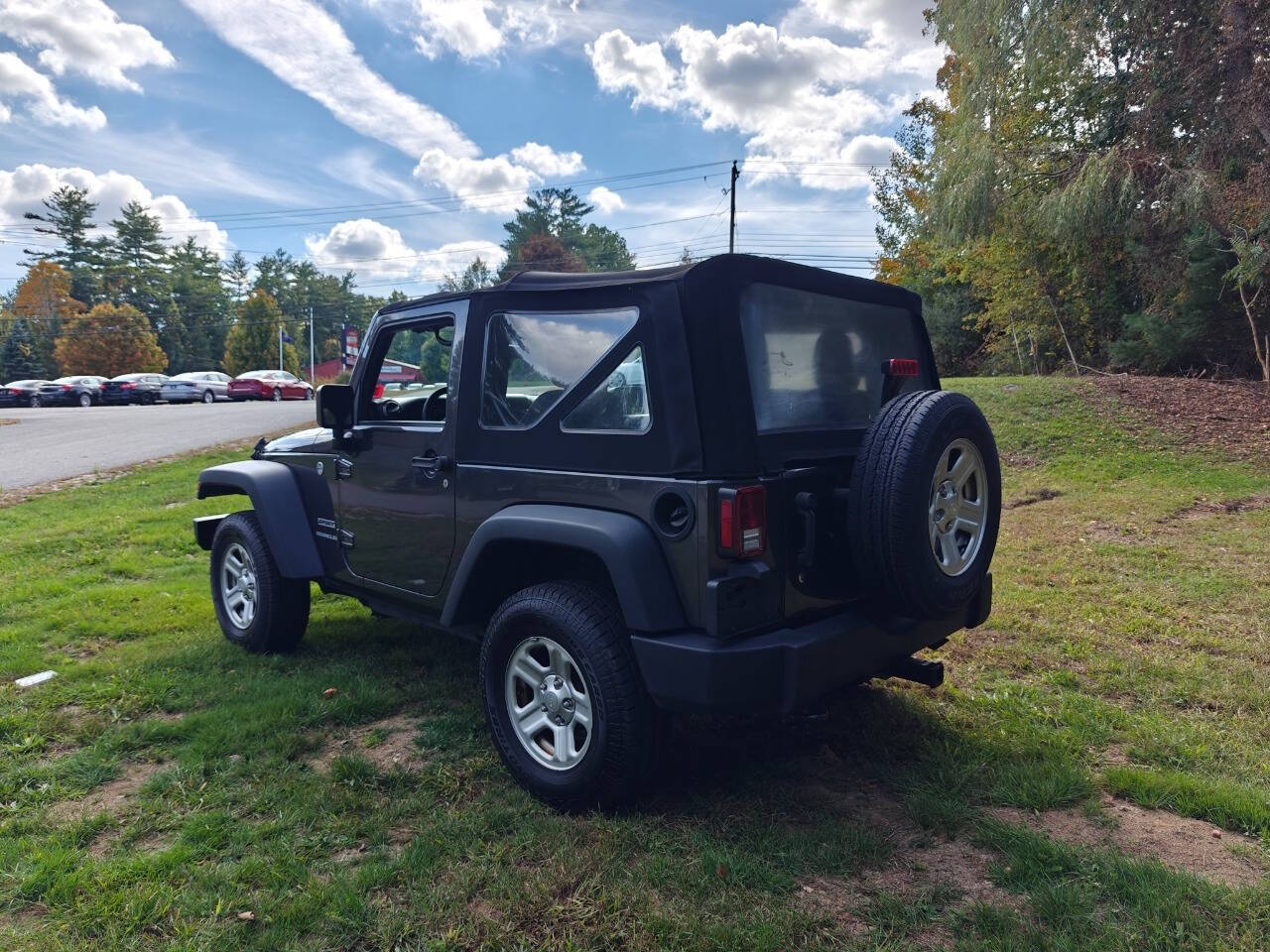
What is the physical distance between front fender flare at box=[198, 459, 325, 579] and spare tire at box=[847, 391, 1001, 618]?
2967 millimetres

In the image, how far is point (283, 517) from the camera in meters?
4.46

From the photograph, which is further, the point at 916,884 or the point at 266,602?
the point at 266,602

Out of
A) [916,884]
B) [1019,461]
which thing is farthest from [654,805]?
[1019,461]

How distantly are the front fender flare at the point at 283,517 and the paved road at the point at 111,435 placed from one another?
339 inches

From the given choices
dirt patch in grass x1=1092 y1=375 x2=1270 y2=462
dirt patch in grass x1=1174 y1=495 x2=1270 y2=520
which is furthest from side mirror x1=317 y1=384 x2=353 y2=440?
dirt patch in grass x1=1092 y1=375 x2=1270 y2=462

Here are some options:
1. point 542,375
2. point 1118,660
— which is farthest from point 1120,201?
point 542,375

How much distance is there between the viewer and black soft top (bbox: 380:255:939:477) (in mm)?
2771

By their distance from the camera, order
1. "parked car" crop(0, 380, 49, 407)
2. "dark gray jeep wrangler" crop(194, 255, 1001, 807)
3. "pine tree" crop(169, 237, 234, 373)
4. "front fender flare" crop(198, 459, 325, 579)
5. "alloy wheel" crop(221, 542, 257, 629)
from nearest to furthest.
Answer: "dark gray jeep wrangler" crop(194, 255, 1001, 807) → "front fender flare" crop(198, 459, 325, 579) → "alloy wheel" crop(221, 542, 257, 629) → "parked car" crop(0, 380, 49, 407) → "pine tree" crop(169, 237, 234, 373)

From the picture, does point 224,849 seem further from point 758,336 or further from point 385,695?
point 758,336

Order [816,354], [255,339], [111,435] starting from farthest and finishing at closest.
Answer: [255,339]
[111,435]
[816,354]

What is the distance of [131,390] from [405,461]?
34.0 meters

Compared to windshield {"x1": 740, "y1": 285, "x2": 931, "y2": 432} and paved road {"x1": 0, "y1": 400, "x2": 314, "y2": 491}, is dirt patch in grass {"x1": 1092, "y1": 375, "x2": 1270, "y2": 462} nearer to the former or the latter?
windshield {"x1": 740, "y1": 285, "x2": 931, "y2": 432}

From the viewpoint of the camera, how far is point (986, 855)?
9.00 feet

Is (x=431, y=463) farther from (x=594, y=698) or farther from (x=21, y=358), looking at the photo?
(x=21, y=358)
